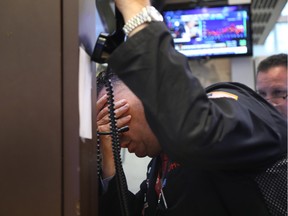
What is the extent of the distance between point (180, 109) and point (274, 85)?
5.99 feet

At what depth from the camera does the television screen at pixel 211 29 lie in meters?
2.79

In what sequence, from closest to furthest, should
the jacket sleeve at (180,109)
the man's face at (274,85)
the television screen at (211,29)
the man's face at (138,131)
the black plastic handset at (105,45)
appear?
the jacket sleeve at (180,109), the black plastic handset at (105,45), the man's face at (138,131), the man's face at (274,85), the television screen at (211,29)

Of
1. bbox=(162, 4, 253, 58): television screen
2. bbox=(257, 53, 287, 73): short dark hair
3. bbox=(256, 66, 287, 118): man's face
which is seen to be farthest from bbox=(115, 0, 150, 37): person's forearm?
bbox=(162, 4, 253, 58): television screen

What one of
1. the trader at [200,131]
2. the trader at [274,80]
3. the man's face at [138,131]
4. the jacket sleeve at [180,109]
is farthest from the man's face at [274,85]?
the jacket sleeve at [180,109]

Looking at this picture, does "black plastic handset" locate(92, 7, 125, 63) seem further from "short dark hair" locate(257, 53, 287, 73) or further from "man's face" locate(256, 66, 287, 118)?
"short dark hair" locate(257, 53, 287, 73)

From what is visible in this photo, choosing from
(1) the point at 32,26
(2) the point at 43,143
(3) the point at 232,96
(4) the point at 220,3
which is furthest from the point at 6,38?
(4) the point at 220,3

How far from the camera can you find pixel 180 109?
2.10ft

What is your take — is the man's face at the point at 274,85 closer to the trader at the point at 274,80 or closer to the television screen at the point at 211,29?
the trader at the point at 274,80

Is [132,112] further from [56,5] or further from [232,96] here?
[56,5]

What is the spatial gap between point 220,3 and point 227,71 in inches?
22.2

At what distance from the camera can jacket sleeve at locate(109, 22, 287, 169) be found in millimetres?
641

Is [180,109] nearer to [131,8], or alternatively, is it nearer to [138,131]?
[131,8]

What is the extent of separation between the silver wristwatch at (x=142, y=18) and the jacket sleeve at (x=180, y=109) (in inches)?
1.0

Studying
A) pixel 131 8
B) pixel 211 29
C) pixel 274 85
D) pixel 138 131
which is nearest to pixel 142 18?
pixel 131 8
